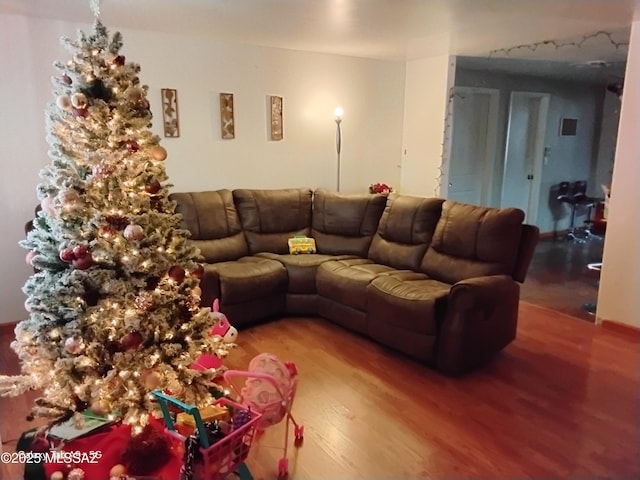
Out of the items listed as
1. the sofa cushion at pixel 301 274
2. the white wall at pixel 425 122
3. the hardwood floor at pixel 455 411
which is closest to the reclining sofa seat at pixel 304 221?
the sofa cushion at pixel 301 274

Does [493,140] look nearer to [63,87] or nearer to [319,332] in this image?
[319,332]

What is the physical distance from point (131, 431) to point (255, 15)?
8.80ft

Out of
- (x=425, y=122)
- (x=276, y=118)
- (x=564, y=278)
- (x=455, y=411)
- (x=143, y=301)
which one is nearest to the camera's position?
(x=143, y=301)

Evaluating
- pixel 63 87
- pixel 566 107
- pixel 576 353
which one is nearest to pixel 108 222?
pixel 63 87

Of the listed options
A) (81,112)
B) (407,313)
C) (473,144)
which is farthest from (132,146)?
(473,144)

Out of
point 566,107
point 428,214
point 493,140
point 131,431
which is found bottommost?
point 131,431

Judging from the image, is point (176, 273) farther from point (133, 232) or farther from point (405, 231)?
point (405, 231)

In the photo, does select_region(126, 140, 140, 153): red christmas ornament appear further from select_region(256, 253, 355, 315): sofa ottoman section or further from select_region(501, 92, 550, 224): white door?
select_region(501, 92, 550, 224): white door

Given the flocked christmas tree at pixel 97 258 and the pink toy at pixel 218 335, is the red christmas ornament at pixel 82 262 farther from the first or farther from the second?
the pink toy at pixel 218 335

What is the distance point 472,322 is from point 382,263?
46.6 inches

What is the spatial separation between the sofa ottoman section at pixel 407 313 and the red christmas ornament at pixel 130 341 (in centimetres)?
166

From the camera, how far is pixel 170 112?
12.9ft

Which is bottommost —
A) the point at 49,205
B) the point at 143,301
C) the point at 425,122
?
the point at 143,301

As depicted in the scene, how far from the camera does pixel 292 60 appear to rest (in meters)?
4.52
